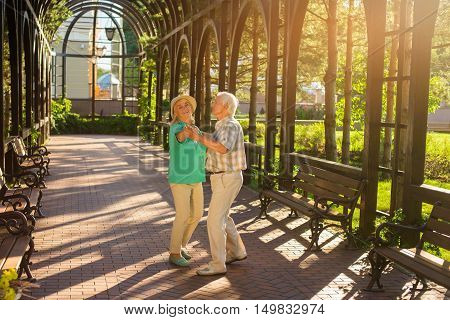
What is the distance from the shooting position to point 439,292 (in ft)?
20.3

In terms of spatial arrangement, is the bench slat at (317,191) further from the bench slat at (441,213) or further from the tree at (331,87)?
the tree at (331,87)

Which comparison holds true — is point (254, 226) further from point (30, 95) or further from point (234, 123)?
point (30, 95)

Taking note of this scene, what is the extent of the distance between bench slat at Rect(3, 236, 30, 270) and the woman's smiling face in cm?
181

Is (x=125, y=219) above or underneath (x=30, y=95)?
underneath

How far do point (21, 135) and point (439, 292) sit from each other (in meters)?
11.7

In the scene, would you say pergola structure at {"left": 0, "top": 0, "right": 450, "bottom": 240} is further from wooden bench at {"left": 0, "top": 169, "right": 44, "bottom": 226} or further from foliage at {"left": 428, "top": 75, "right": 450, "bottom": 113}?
wooden bench at {"left": 0, "top": 169, "right": 44, "bottom": 226}

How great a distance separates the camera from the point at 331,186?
28.8 ft

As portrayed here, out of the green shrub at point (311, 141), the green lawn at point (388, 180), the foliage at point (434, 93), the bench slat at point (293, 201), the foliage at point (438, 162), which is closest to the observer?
the bench slat at point (293, 201)

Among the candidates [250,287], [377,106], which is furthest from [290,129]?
[250,287]

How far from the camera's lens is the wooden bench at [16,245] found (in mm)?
5633

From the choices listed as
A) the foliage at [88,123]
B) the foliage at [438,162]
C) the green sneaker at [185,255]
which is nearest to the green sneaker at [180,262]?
the green sneaker at [185,255]

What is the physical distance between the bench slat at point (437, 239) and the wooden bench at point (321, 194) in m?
1.91

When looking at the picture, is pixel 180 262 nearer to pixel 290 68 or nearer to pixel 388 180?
pixel 290 68

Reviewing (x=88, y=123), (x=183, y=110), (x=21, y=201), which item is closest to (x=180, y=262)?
(x=183, y=110)
